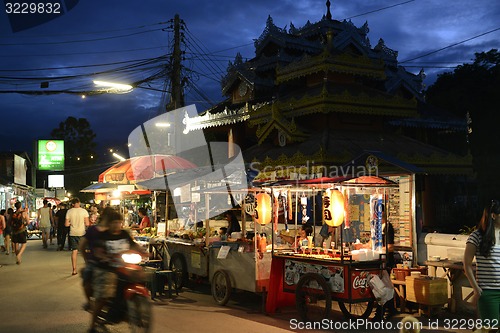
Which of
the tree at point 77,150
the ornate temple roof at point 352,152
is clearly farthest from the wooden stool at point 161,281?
the tree at point 77,150

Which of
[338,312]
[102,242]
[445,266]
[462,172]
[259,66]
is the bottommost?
[338,312]

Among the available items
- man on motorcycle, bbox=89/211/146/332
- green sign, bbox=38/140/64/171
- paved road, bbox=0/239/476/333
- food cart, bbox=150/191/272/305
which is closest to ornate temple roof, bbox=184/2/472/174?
food cart, bbox=150/191/272/305

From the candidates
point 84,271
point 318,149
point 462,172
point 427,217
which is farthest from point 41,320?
point 427,217

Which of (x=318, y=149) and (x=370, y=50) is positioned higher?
(x=370, y=50)

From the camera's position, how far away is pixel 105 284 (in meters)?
7.38

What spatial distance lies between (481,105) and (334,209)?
90.1 feet

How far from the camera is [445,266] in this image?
31.9 feet

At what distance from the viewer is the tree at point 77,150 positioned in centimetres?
6519

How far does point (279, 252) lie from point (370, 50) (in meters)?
21.1

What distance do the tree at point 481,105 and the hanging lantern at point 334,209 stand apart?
22.4 m

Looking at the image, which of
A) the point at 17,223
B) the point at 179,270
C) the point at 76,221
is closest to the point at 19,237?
the point at 17,223

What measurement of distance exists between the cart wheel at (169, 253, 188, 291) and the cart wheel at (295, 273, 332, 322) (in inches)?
159

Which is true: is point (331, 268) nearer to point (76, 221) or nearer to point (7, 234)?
point (76, 221)

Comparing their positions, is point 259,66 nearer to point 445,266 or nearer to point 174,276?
point 174,276
